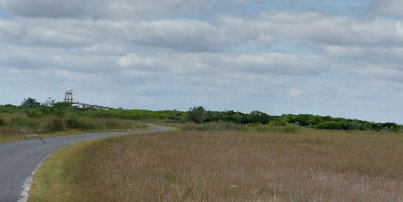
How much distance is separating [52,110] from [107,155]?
36.8 meters

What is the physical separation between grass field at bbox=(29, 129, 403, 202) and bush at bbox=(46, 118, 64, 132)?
2091 centimetres

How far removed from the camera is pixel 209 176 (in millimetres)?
19906

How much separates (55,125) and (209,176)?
34.7m

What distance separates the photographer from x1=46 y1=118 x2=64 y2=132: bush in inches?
2018

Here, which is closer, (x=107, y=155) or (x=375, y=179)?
(x=375, y=179)

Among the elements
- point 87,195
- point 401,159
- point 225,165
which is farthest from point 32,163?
point 401,159

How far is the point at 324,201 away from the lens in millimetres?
15734

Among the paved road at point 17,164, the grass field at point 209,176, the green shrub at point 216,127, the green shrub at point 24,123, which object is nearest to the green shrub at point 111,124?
the green shrub at point 216,127

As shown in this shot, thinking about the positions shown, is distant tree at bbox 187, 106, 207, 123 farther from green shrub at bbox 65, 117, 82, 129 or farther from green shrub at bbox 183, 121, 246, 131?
Answer: green shrub at bbox 65, 117, 82, 129

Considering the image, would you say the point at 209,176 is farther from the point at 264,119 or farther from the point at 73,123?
the point at 264,119

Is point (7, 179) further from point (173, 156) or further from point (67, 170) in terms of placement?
point (173, 156)

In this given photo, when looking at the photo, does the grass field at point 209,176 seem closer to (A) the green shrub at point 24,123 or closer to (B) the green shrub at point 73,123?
(A) the green shrub at point 24,123

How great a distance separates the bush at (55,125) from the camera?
168 feet

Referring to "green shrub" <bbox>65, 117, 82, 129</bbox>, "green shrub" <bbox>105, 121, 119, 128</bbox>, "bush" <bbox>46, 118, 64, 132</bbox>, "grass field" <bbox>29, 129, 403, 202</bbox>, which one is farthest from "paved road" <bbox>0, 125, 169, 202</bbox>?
"green shrub" <bbox>105, 121, 119, 128</bbox>
